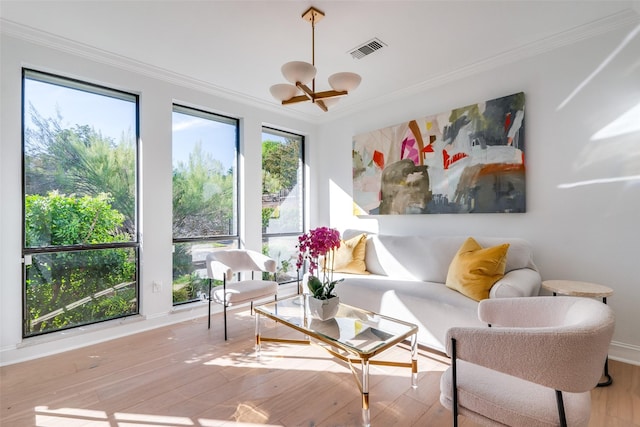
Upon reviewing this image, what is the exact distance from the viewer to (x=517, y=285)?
221 centimetres

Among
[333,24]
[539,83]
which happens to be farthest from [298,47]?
[539,83]

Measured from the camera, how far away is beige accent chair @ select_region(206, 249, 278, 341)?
9.72 feet

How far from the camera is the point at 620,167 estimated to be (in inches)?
95.0

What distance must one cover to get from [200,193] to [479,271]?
10.4 feet

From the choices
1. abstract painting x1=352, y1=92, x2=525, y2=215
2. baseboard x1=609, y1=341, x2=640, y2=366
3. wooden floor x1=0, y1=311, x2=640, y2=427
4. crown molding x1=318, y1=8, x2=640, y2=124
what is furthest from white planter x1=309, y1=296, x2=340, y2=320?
crown molding x1=318, y1=8, x2=640, y2=124

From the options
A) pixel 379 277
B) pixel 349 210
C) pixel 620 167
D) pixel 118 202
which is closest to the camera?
pixel 620 167

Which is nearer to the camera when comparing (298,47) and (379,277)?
(298,47)

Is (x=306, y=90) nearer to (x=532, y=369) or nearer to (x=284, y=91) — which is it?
(x=284, y=91)

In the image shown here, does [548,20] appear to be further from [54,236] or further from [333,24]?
[54,236]

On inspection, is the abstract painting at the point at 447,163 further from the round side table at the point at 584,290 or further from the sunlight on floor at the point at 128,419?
the sunlight on floor at the point at 128,419

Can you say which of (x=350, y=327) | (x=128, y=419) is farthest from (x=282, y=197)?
(x=128, y=419)

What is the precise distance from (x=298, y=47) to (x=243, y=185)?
6.22 feet

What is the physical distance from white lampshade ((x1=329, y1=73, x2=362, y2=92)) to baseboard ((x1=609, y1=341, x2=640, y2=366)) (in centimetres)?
286

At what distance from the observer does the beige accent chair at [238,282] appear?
9.72ft
